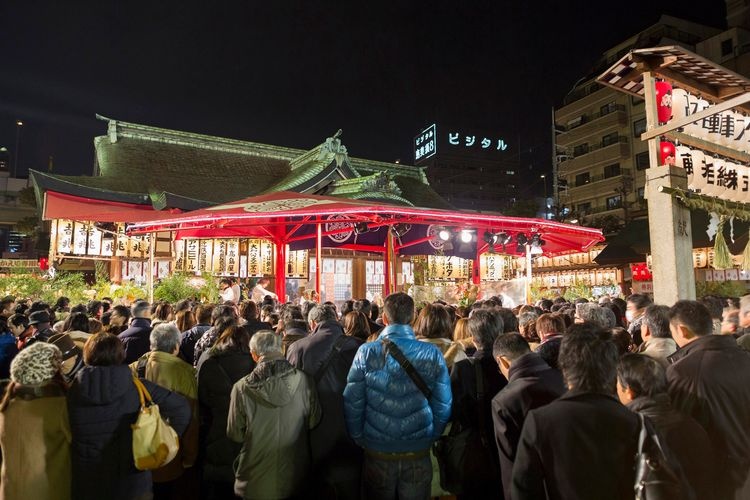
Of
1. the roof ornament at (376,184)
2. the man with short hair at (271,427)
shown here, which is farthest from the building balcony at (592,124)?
the man with short hair at (271,427)

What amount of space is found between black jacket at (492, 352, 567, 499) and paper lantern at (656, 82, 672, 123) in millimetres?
6085

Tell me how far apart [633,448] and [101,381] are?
3.37m

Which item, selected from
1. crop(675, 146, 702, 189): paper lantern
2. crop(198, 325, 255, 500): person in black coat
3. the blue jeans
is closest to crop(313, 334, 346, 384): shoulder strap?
crop(198, 325, 255, 500): person in black coat

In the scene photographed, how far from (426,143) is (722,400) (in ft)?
260

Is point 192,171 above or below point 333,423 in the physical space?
above

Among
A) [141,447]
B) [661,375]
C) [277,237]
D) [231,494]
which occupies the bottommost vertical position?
[231,494]

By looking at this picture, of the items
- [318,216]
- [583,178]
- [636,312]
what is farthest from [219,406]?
[583,178]

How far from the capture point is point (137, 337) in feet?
19.4

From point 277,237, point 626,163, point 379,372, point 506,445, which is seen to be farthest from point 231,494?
point 626,163

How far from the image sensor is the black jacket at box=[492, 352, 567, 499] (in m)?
3.10

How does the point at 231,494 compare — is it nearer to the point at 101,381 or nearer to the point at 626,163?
the point at 101,381

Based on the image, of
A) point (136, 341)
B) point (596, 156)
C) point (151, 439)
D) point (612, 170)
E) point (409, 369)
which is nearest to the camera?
point (151, 439)

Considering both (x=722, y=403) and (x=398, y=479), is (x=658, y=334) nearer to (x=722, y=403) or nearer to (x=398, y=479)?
(x=722, y=403)

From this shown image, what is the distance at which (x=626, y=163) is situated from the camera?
127 ft
